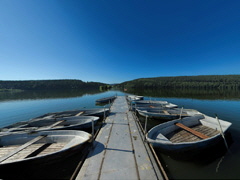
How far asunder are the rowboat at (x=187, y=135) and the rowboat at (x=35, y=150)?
4.64 m

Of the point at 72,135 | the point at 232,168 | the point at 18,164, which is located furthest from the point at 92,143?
the point at 232,168

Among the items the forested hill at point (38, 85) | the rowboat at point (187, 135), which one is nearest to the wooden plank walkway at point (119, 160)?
the rowboat at point (187, 135)

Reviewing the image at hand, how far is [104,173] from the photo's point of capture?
3.70 m

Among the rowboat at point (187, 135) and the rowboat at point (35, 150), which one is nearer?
the rowboat at point (35, 150)

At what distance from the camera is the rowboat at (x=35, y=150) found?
428 centimetres

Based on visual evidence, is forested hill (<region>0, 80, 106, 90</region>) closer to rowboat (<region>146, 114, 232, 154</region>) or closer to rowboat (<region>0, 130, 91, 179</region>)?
rowboat (<region>0, 130, 91, 179</region>)

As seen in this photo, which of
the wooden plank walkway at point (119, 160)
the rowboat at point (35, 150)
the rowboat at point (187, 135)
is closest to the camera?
the wooden plank walkway at point (119, 160)

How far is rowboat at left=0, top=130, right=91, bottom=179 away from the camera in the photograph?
428 cm

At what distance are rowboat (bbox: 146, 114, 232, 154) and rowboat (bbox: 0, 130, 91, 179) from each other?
Answer: 15.2 ft

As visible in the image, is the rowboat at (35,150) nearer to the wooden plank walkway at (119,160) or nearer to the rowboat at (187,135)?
the wooden plank walkway at (119,160)

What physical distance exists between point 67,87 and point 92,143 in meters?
124

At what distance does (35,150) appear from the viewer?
17.1 feet

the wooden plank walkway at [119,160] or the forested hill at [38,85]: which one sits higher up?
the forested hill at [38,85]

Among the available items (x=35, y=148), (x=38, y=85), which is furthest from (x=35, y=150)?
(x=38, y=85)
